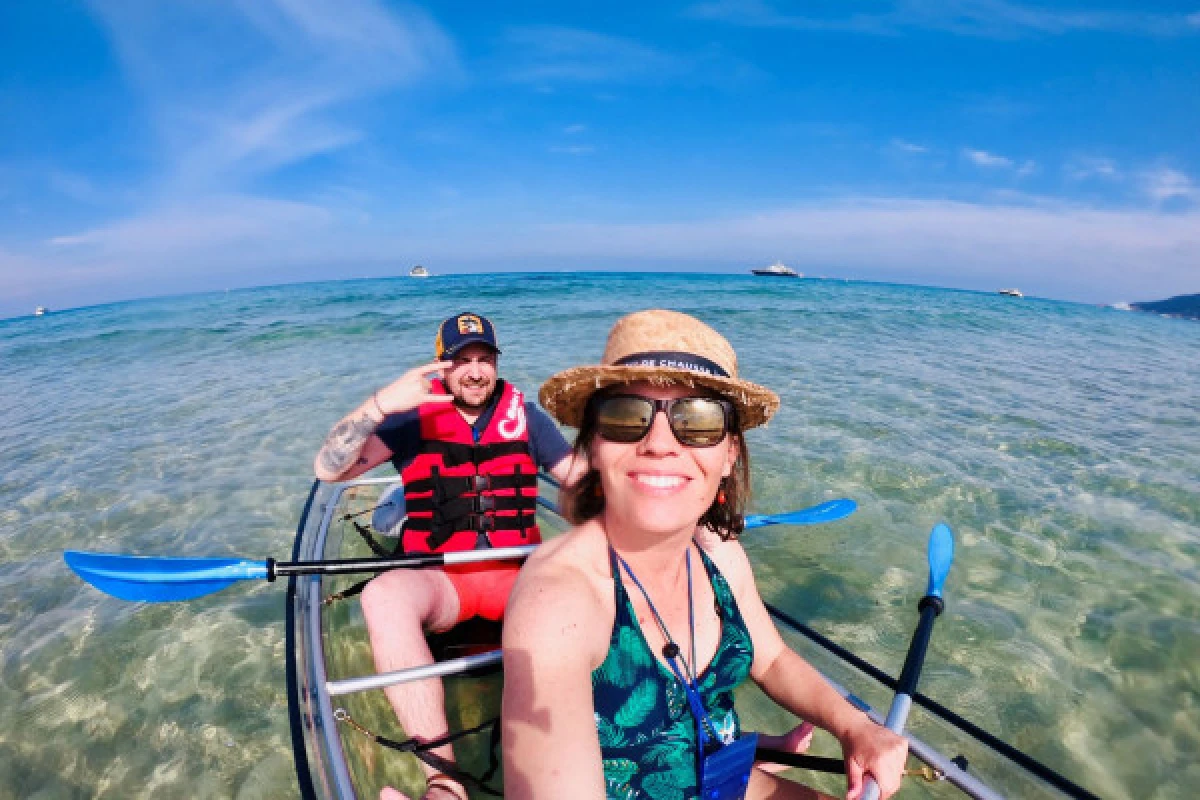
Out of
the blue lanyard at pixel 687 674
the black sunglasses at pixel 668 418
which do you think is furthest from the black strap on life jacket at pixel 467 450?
the black sunglasses at pixel 668 418

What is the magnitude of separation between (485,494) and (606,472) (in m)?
2.10

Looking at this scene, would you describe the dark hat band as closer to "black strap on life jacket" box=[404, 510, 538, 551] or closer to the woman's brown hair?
the woman's brown hair

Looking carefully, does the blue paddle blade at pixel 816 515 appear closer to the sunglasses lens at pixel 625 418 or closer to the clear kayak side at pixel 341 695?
the clear kayak side at pixel 341 695

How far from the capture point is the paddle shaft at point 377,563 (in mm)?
3113

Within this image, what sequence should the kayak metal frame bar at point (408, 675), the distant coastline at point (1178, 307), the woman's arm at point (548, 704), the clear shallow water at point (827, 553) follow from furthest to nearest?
1. the distant coastline at point (1178, 307)
2. the clear shallow water at point (827, 553)
3. the kayak metal frame bar at point (408, 675)
4. the woman's arm at point (548, 704)

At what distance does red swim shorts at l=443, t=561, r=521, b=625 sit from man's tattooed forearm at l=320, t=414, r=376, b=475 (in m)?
0.91

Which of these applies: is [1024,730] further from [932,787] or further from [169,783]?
[169,783]

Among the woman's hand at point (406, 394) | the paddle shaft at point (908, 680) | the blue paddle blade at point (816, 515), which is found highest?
the woman's hand at point (406, 394)

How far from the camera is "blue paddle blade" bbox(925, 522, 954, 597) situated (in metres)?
3.18

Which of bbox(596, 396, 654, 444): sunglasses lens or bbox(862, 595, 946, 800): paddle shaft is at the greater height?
bbox(596, 396, 654, 444): sunglasses lens

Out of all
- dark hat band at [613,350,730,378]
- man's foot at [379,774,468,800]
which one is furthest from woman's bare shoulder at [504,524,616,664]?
man's foot at [379,774,468,800]

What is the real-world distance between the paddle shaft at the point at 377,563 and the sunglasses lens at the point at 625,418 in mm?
1786

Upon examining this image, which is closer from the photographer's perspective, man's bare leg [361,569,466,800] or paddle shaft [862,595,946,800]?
paddle shaft [862,595,946,800]

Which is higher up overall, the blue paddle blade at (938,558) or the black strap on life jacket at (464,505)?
the black strap on life jacket at (464,505)
